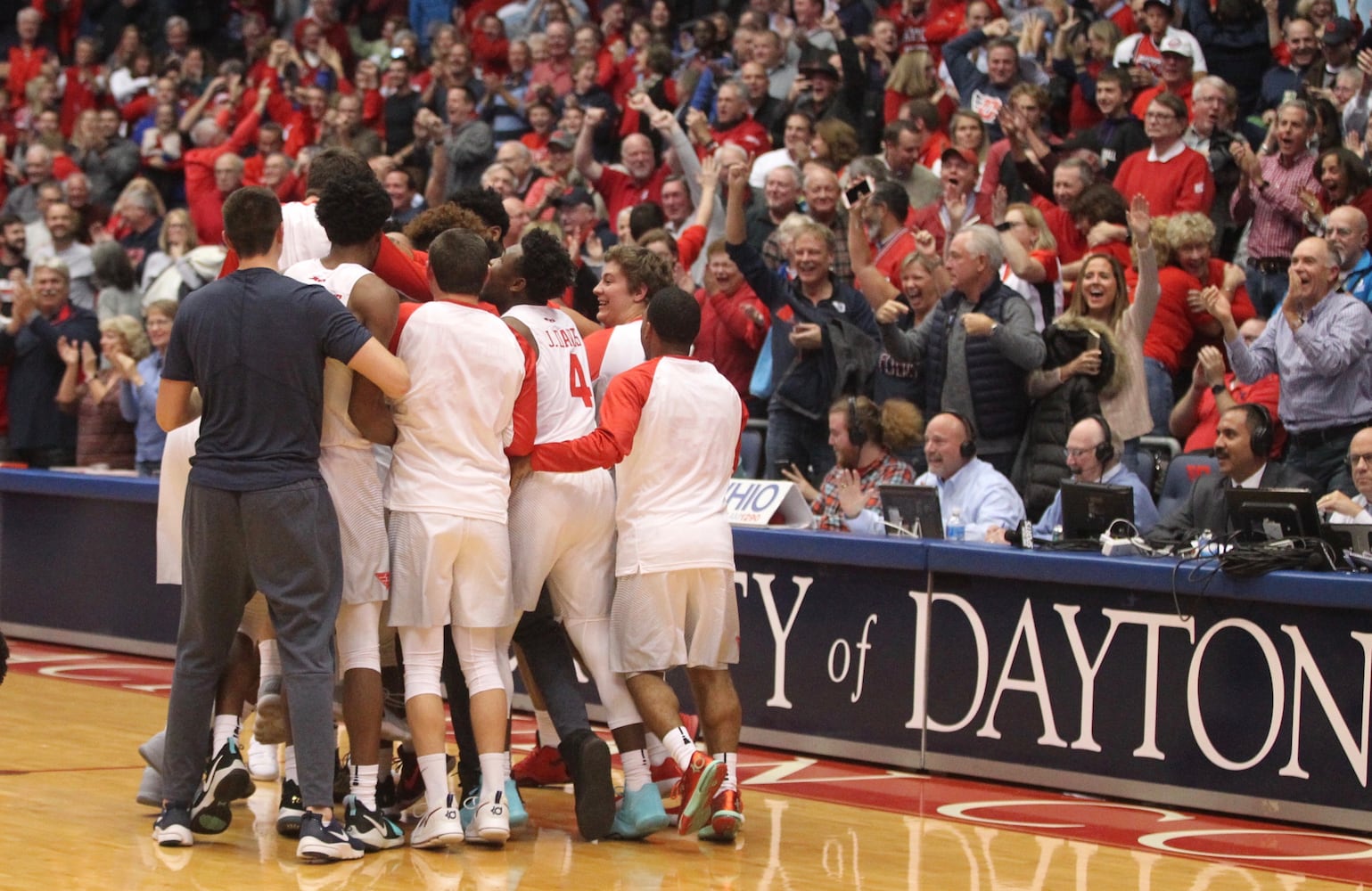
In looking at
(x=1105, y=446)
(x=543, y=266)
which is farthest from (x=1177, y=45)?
(x=543, y=266)

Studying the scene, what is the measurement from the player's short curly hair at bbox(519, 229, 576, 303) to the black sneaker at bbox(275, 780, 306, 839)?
186cm

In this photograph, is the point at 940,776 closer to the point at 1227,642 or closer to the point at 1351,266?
the point at 1227,642

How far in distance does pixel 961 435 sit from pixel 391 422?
3.60 m

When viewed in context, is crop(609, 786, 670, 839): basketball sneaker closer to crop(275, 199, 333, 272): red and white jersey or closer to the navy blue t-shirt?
the navy blue t-shirt

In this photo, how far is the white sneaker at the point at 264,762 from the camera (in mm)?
7242

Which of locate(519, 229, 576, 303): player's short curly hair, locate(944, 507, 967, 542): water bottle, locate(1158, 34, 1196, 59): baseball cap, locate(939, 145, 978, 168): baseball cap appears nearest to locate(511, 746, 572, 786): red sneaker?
locate(519, 229, 576, 303): player's short curly hair

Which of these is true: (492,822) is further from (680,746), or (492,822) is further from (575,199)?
(575,199)

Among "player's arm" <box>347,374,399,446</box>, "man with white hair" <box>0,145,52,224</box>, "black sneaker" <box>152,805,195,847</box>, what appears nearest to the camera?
"black sneaker" <box>152,805,195,847</box>

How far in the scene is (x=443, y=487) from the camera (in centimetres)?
609

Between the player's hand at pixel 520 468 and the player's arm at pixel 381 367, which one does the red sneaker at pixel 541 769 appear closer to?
the player's hand at pixel 520 468

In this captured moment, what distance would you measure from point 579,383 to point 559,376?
0.37ft

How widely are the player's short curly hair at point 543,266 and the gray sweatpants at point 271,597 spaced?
116cm

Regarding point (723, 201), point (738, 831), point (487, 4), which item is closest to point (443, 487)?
point (738, 831)

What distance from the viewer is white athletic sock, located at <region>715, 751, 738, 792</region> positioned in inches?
247
